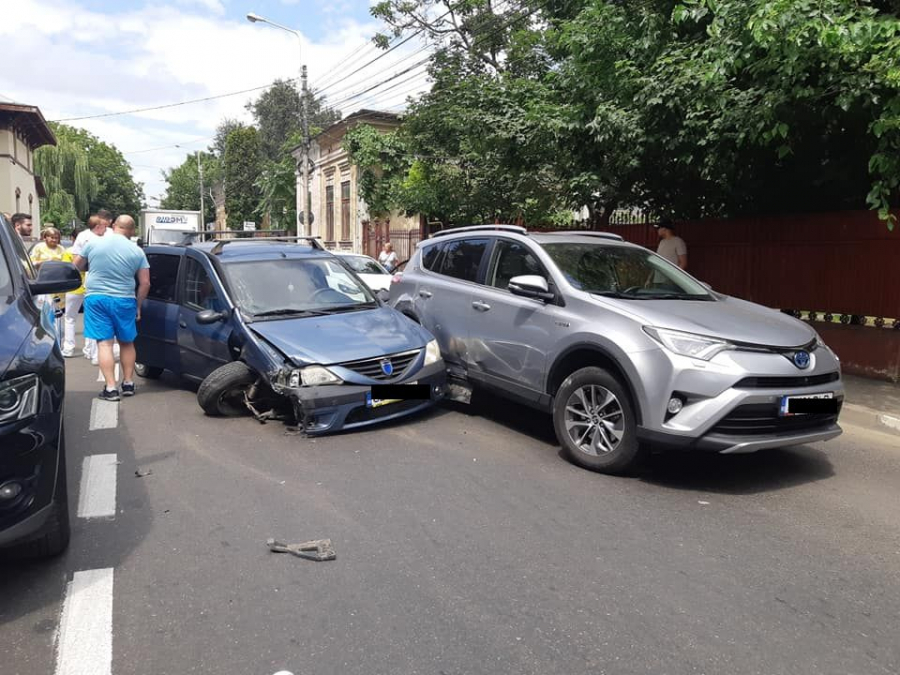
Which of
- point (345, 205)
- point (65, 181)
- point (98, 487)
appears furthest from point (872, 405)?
point (65, 181)

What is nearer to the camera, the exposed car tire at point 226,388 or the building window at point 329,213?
the exposed car tire at point 226,388

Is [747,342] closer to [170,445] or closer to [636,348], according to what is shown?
[636,348]

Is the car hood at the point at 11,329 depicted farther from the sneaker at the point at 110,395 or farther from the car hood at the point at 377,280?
the car hood at the point at 377,280

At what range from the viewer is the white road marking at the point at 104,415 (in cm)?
640

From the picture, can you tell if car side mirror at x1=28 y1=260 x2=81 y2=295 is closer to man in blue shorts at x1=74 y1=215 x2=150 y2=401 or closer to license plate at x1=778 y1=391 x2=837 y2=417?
man in blue shorts at x1=74 y1=215 x2=150 y2=401

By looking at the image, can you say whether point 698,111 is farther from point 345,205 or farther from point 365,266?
point 345,205

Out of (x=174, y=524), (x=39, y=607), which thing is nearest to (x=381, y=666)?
(x=39, y=607)

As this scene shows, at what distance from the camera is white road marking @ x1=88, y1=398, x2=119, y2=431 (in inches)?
252

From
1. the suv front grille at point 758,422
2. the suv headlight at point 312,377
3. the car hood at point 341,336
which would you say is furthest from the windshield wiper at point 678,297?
the suv headlight at point 312,377

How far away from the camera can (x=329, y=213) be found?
34688mm

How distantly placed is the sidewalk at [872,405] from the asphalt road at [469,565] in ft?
3.93

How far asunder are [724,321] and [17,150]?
36979 millimetres

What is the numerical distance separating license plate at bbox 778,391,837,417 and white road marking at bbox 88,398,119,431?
5.37 m

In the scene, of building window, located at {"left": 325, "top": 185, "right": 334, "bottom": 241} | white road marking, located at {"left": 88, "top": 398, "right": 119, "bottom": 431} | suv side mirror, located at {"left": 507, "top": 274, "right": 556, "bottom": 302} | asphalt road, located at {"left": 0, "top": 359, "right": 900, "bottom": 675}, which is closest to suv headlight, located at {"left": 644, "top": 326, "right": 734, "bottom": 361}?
asphalt road, located at {"left": 0, "top": 359, "right": 900, "bottom": 675}
